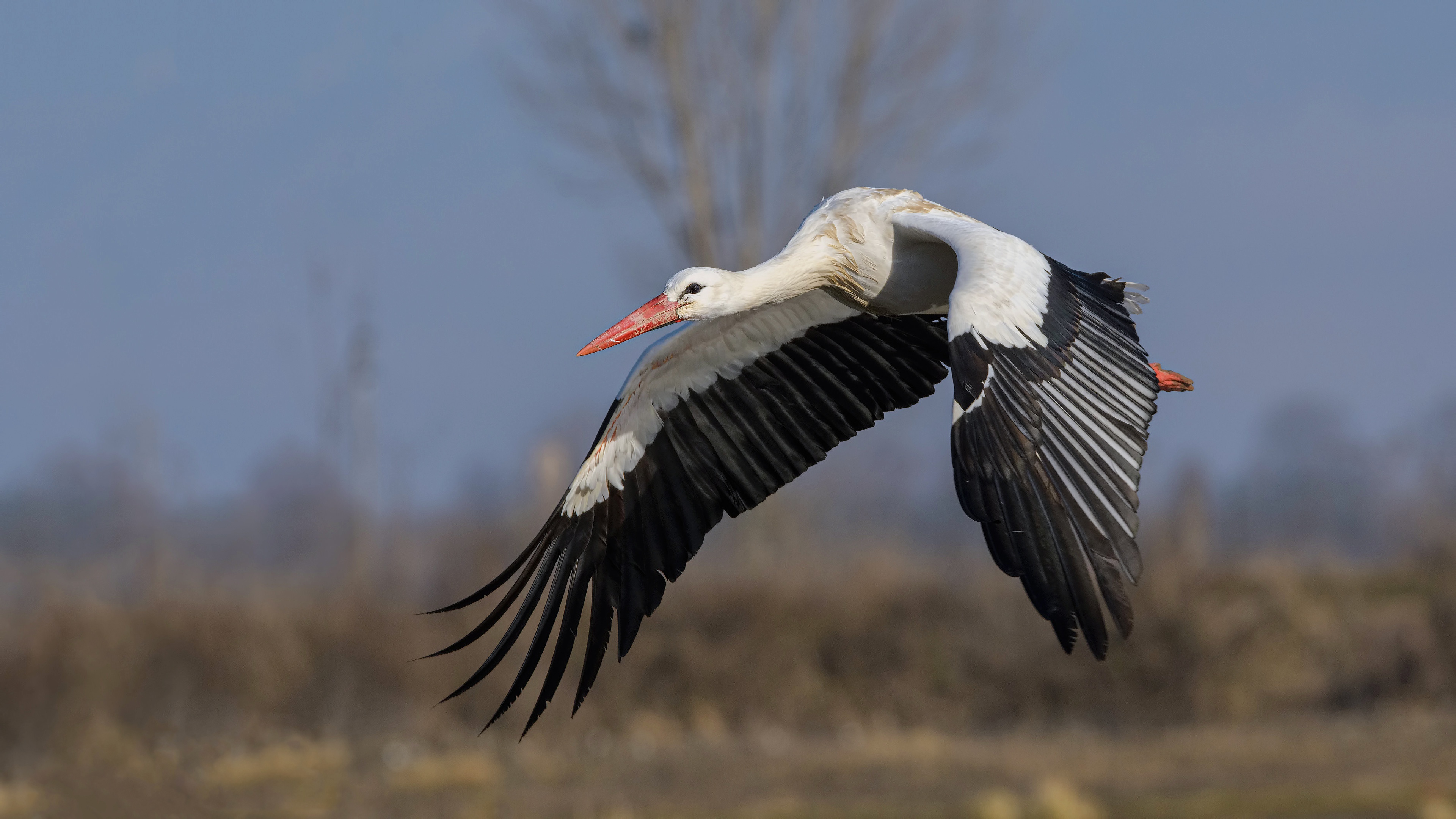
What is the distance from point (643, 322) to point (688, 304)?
16 centimetres

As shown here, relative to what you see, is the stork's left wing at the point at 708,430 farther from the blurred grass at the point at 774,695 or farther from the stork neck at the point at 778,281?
Answer: the blurred grass at the point at 774,695

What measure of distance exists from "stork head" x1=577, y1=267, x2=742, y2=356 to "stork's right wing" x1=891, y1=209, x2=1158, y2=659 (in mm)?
801

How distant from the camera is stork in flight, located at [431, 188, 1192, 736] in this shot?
3926 mm

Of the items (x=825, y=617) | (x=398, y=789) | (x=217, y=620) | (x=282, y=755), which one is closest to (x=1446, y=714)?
(x=825, y=617)

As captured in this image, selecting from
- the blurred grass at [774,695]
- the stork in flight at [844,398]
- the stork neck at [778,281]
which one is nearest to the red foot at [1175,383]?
the stork in flight at [844,398]

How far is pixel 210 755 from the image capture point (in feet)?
44.1

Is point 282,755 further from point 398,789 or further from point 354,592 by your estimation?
point 354,592

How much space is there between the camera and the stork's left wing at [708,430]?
543 cm

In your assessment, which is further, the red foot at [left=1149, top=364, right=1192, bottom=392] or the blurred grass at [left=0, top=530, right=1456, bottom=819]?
the blurred grass at [left=0, top=530, right=1456, bottom=819]

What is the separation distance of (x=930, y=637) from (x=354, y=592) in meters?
5.92

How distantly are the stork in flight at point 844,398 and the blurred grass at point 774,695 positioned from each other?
257 inches

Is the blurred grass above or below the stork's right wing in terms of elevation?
above

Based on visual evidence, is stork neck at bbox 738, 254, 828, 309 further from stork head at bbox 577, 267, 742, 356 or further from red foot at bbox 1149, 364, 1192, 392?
red foot at bbox 1149, 364, 1192, 392

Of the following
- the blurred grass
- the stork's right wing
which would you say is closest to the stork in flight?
the stork's right wing
